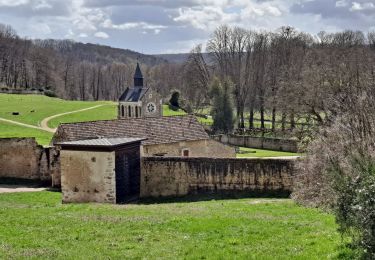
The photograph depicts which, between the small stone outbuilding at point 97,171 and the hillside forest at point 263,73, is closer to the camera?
the small stone outbuilding at point 97,171

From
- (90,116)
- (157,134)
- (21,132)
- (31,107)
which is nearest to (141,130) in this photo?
(157,134)

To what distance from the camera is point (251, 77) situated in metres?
64.2

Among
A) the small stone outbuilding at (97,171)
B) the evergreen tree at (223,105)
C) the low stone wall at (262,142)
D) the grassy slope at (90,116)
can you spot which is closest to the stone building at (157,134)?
the small stone outbuilding at (97,171)

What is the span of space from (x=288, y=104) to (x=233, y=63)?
68.3ft

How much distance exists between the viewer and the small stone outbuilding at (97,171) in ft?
81.4

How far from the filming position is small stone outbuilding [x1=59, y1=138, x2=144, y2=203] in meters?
24.8

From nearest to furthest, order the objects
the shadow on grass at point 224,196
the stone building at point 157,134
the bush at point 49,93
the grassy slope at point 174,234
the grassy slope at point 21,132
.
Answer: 1. the grassy slope at point 174,234
2. the shadow on grass at point 224,196
3. the stone building at point 157,134
4. the grassy slope at point 21,132
5. the bush at point 49,93

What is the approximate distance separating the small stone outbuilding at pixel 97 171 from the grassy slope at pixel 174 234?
7.93m

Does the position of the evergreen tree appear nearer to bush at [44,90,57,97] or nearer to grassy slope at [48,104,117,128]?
grassy slope at [48,104,117,128]

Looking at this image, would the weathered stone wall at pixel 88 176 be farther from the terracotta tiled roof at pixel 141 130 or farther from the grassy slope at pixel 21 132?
the grassy slope at pixel 21 132

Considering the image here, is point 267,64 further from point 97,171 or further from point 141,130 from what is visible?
point 97,171

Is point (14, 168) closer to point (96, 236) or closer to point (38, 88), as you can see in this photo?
point (96, 236)

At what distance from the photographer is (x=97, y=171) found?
2500cm

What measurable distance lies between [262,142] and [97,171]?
31.6 m
